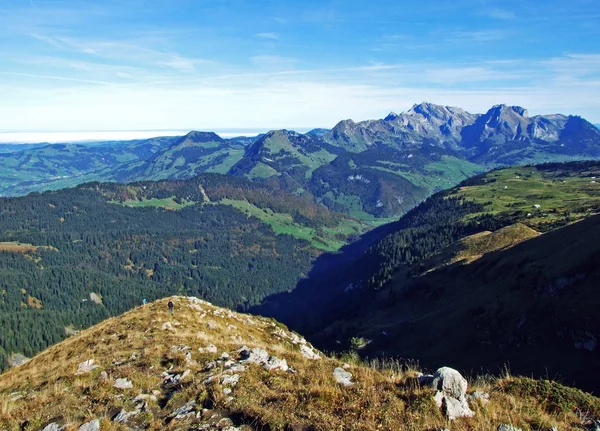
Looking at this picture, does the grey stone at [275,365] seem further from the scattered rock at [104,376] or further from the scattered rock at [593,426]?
the scattered rock at [593,426]

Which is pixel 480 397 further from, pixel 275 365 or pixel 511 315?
pixel 511 315

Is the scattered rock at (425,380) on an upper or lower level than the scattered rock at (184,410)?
upper

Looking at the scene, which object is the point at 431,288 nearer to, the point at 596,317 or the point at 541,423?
the point at 596,317

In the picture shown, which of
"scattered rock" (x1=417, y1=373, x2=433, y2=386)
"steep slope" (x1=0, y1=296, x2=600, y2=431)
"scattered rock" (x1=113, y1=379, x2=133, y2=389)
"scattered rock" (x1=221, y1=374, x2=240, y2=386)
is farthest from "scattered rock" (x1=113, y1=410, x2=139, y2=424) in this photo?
"scattered rock" (x1=417, y1=373, x2=433, y2=386)

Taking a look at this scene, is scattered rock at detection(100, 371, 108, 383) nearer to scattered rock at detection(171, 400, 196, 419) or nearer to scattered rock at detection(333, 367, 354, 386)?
scattered rock at detection(171, 400, 196, 419)

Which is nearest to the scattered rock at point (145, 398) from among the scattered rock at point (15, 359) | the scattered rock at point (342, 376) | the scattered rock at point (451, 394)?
the scattered rock at point (342, 376)

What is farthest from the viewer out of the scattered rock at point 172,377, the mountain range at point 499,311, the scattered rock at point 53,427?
the mountain range at point 499,311

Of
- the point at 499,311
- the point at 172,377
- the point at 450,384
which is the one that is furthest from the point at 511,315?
the point at 172,377
